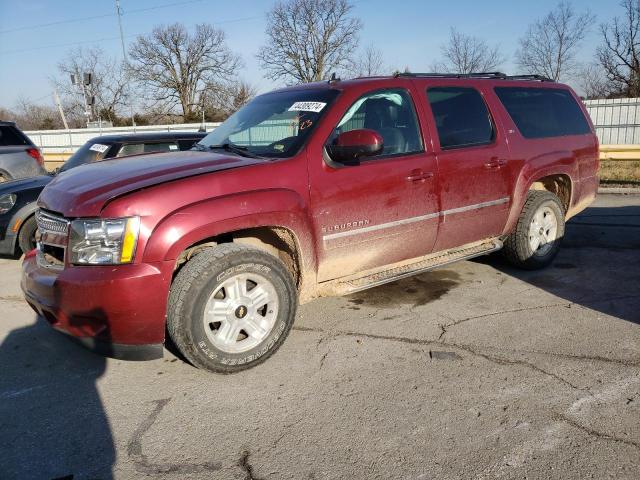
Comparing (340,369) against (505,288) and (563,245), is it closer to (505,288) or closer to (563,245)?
(505,288)

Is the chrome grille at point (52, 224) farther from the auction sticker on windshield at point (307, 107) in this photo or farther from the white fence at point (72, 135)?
the white fence at point (72, 135)

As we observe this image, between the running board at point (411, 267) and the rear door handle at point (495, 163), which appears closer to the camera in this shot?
the running board at point (411, 267)

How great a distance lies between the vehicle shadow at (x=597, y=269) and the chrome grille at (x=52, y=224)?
13.4ft

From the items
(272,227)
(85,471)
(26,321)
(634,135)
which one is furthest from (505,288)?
(634,135)

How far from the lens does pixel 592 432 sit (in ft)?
8.70

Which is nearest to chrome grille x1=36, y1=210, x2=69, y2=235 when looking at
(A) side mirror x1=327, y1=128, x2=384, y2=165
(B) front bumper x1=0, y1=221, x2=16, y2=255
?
(A) side mirror x1=327, y1=128, x2=384, y2=165

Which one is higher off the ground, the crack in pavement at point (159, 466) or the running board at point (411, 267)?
the running board at point (411, 267)

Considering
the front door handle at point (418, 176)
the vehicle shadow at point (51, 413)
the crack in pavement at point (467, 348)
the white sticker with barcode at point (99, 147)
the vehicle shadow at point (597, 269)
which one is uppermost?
the white sticker with barcode at point (99, 147)

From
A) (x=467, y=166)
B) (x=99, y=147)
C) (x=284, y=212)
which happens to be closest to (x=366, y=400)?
(x=284, y=212)

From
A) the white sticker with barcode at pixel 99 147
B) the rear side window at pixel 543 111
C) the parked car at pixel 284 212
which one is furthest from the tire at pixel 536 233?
the white sticker with barcode at pixel 99 147

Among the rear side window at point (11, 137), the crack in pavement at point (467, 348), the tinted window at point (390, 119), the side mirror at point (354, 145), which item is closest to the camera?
the crack in pavement at point (467, 348)

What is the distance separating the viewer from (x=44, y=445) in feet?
8.83

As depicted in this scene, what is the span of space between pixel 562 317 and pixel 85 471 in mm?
3568

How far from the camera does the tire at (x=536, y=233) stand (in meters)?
5.26
